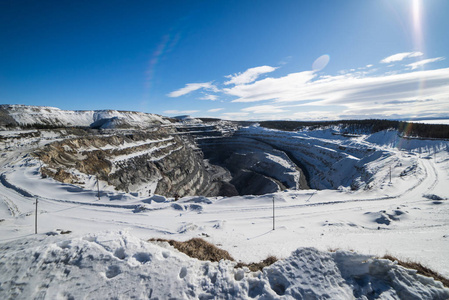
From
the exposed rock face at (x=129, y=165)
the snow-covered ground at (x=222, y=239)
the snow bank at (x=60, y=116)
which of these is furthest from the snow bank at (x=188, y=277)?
the snow bank at (x=60, y=116)

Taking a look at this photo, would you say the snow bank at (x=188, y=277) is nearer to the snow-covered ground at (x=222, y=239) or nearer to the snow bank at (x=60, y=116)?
the snow-covered ground at (x=222, y=239)

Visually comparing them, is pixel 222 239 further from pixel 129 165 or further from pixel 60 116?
pixel 60 116

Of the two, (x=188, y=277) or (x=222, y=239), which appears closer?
(x=188, y=277)

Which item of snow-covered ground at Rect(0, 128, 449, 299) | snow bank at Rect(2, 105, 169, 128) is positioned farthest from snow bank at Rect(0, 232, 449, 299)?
snow bank at Rect(2, 105, 169, 128)

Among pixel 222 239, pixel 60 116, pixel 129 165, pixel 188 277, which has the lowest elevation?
pixel 222 239

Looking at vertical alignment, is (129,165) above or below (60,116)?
below

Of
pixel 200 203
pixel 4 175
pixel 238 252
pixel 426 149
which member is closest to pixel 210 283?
pixel 238 252

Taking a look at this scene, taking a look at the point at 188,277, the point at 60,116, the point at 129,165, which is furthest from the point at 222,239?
the point at 60,116

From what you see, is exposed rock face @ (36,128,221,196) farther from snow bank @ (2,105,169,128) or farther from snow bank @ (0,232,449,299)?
snow bank @ (2,105,169,128)
